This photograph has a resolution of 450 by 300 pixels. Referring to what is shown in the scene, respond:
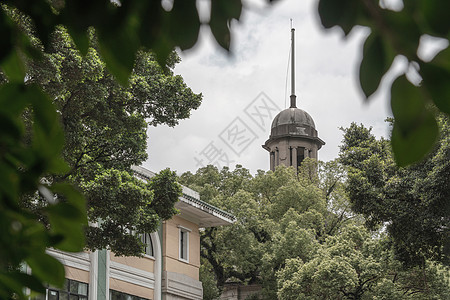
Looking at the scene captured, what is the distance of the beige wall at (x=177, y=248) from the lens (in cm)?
2188

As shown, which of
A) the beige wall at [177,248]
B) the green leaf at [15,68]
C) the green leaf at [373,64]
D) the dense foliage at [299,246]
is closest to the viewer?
the green leaf at [373,64]

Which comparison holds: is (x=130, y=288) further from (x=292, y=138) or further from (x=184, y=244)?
(x=292, y=138)

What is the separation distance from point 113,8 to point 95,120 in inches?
433

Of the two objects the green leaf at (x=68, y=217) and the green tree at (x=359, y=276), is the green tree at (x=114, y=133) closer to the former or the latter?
the green tree at (x=359, y=276)

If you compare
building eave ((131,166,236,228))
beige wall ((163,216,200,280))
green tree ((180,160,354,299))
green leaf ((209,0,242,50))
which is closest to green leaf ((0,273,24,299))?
green leaf ((209,0,242,50))

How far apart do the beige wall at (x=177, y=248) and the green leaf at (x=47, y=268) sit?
67.3ft

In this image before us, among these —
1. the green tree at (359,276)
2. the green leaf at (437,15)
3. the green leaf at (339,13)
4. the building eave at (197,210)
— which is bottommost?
the green leaf at (437,15)

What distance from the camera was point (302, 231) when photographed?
27.0 meters

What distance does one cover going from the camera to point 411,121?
45.2 inches

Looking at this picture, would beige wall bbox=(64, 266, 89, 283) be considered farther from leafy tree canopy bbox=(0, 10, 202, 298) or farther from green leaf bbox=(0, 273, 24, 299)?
green leaf bbox=(0, 273, 24, 299)

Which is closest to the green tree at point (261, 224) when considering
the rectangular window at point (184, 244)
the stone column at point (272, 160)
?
the rectangular window at point (184, 244)

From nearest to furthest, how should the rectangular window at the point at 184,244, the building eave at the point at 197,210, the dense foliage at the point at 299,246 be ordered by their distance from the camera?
the dense foliage at the point at 299,246 < the building eave at the point at 197,210 < the rectangular window at the point at 184,244

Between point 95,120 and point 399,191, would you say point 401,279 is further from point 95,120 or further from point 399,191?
point 95,120

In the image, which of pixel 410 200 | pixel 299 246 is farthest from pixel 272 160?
pixel 410 200
